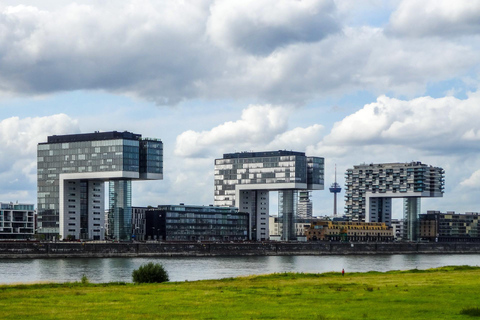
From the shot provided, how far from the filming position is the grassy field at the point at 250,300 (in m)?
36.7

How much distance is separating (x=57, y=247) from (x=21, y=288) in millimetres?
100699

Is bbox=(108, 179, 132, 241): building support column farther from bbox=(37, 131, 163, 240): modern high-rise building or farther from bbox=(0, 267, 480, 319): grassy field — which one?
bbox=(0, 267, 480, 319): grassy field

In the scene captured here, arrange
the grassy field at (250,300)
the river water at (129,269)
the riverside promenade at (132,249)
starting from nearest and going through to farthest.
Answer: the grassy field at (250,300) < the river water at (129,269) < the riverside promenade at (132,249)

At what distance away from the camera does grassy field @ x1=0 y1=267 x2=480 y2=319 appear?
36.7m

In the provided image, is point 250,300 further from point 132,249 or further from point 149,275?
point 132,249

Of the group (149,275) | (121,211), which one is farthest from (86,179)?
(149,275)

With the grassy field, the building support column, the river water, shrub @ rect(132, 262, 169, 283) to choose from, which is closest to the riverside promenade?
the river water

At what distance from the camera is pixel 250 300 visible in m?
43.3

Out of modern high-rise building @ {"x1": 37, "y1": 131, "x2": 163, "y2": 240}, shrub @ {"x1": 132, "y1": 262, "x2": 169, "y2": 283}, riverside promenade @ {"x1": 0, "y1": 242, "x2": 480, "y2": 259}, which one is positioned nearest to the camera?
shrub @ {"x1": 132, "y1": 262, "x2": 169, "y2": 283}

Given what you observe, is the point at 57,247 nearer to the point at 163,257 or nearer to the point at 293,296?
the point at 163,257

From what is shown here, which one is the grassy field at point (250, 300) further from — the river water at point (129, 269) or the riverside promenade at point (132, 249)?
the riverside promenade at point (132, 249)

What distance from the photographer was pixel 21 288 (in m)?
54.7

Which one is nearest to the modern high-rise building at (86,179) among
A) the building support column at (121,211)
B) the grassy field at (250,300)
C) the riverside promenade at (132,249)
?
the building support column at (121,211)

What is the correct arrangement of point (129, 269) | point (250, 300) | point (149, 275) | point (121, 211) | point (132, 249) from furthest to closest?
point (121, 211)
point (132, 249)
point (129, 269)
point (149, 275)
point (250, 300)
